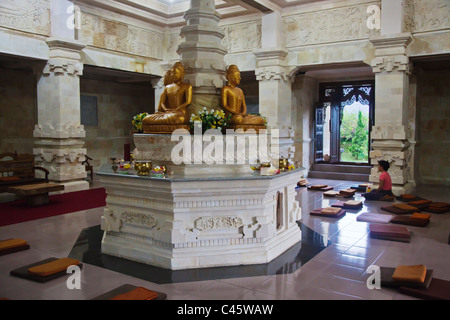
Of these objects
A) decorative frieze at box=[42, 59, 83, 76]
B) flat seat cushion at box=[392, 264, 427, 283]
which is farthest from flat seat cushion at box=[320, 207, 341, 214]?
decorative frieze at box=[42, 59, 83, 76]

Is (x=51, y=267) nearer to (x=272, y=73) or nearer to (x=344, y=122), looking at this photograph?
(x=272, y=73)

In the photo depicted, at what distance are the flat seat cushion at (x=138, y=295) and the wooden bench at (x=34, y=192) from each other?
4721 millimetres

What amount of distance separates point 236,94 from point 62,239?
3.09m

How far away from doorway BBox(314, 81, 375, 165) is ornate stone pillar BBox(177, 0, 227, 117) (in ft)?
26.4

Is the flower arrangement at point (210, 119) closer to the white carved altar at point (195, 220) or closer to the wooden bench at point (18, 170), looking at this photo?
the white carved altar at point (195, 220)

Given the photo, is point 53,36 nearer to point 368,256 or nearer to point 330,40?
point 330,40

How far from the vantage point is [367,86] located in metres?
12.8

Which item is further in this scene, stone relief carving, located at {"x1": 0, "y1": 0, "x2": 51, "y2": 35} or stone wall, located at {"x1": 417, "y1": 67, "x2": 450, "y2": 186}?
stone wall, located at {"x1": 417, "y1": 67, "x2": 450, "y2": 186}

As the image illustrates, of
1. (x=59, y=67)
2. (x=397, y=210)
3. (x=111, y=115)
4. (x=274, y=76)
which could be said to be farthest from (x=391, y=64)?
(x=111, y=115)

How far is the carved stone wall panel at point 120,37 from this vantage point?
32.1 ft

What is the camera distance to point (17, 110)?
34.7ft

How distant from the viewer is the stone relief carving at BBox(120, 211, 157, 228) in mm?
4320

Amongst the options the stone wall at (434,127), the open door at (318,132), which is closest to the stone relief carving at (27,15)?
the open door at (318,132)

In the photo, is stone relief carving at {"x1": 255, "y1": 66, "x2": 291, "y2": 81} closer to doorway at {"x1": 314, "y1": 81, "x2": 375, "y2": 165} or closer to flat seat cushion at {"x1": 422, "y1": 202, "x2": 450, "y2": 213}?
doorway at {"x1": 314, "y1": 81, "x2": 375, "y2": 165}
